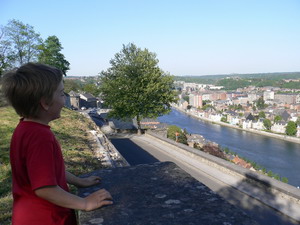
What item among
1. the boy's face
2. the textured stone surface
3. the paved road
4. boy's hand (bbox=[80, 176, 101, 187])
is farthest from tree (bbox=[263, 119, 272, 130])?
the boy's face

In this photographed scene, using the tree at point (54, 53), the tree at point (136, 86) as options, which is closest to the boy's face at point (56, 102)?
the tree at point (136, 86)

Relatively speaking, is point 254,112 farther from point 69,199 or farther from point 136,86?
point 69,199

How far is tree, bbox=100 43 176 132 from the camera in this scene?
16.1m

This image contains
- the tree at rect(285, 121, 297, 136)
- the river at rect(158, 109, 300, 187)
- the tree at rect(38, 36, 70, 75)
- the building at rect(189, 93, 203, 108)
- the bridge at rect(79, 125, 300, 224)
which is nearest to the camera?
the bridge at rect(79, 125, 300, 224)

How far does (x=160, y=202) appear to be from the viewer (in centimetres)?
153

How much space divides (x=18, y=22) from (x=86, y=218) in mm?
26846

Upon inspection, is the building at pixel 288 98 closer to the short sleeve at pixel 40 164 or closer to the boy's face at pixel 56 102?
the boy's face at pixel 56 102

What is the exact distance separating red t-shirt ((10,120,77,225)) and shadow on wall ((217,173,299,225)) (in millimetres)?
4176

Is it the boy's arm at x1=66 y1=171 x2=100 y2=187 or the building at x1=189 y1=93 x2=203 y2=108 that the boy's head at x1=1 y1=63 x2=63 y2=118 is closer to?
the boy's arm at x1=66 y1=171 x2=100 y2=187

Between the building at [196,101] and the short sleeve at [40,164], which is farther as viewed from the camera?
the building at [196,101]

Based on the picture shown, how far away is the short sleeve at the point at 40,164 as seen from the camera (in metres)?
1.11

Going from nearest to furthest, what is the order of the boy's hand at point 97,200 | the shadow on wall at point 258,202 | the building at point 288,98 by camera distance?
the boy's hand at point 97,200 → the shadow on wall at point 258,202 → the building at point 288,98

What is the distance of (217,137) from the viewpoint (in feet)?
205

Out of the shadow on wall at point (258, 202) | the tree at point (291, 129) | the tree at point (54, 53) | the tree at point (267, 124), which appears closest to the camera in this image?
the shadow on wall at point (258, 202)
